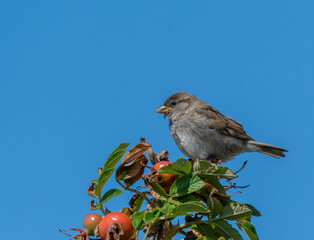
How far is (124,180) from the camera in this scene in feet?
6.97

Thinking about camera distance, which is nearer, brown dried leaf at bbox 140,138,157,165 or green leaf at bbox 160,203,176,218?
green leaf at bbox 160,203,176,218

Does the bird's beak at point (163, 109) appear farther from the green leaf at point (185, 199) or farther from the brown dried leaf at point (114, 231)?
the brown dried leaf at point (114, 231)

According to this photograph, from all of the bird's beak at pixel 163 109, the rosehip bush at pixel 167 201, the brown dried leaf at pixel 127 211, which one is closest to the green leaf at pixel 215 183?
the rosehip bush at pixel 167 201

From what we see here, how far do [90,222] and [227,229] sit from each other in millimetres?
650

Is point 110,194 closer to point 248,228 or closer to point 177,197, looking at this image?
point 177,197

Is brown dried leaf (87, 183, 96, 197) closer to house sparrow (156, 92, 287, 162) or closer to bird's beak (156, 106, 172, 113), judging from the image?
house sparrow (156, 92, 287, 162)

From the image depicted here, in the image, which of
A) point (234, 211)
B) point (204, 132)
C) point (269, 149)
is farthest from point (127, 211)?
point (269, 149)

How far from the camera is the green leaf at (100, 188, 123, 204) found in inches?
78.4

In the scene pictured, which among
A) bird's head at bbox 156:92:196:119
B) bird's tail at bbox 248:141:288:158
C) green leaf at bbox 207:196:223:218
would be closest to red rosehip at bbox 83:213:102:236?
green leaf at bbox 207:196:223:218

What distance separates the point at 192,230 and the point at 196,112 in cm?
344

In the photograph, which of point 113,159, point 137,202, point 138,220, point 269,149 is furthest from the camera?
point 269,149

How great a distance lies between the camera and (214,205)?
194 cm

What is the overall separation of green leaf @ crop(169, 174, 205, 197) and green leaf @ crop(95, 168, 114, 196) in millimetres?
304

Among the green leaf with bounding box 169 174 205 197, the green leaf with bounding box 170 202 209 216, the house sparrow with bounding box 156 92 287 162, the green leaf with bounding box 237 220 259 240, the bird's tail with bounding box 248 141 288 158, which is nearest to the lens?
the green leaf with bounding box 170 202 209 216
